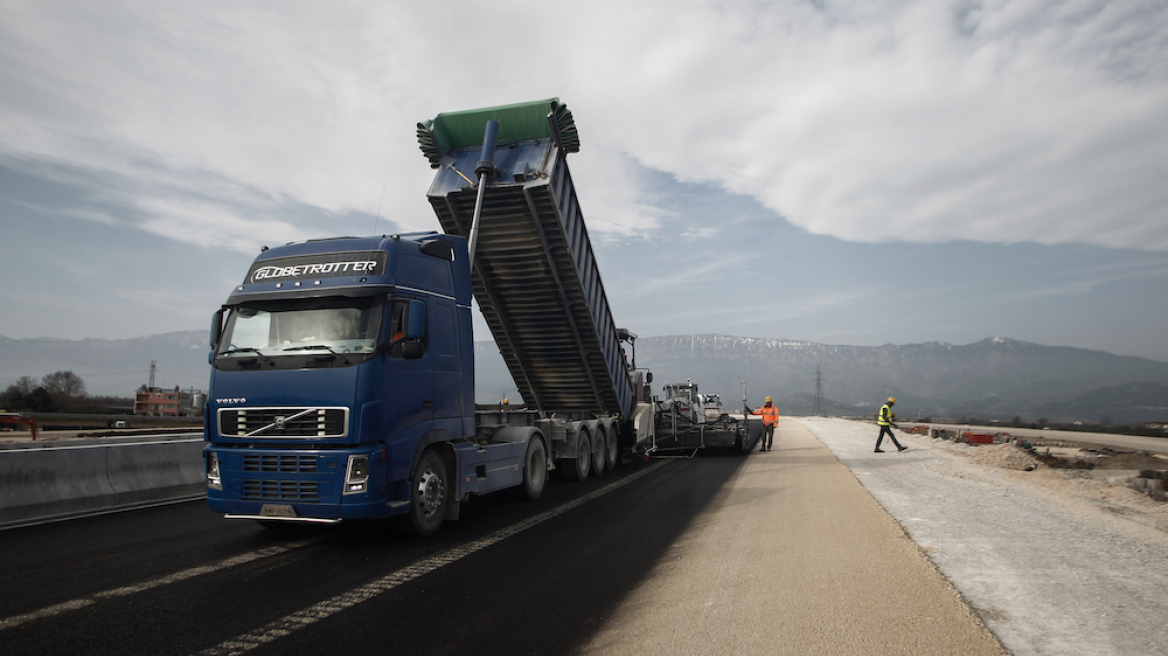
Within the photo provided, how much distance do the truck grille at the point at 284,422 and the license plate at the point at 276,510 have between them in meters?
0.65

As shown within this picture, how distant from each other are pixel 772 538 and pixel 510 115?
7.19 meters

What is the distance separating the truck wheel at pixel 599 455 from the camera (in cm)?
1249

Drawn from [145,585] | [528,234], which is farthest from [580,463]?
[145,585]

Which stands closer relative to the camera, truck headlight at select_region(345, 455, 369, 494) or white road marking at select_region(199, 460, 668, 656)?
white road marking at select_region(199, 460, 668, 656)

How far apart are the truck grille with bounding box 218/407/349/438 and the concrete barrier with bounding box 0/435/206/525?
11.9 ft

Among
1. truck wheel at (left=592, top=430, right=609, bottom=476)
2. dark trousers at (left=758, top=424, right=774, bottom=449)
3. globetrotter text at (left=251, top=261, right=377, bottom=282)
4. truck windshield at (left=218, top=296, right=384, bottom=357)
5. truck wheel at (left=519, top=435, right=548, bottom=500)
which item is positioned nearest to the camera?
truck windshield at (left=218, top=296, right=384, bottom=357)

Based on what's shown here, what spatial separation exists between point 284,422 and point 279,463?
1.30 ft

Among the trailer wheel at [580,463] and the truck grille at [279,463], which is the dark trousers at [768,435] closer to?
the trailer wheel at [580,463]

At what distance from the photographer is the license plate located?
609 centimetres

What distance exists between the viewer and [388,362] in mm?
6281

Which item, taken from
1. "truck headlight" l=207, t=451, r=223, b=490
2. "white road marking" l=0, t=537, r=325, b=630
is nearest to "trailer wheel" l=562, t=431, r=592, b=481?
"white road marking" l=0, t=537, r=325, b=630

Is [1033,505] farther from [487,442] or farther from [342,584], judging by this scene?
[342,584]

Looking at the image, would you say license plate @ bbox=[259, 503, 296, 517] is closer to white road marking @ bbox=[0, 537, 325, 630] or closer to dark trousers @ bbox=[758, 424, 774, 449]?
white road marking @ bbox=[0, 537, 325, 630]

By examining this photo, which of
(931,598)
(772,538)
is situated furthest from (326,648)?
(772,538)
